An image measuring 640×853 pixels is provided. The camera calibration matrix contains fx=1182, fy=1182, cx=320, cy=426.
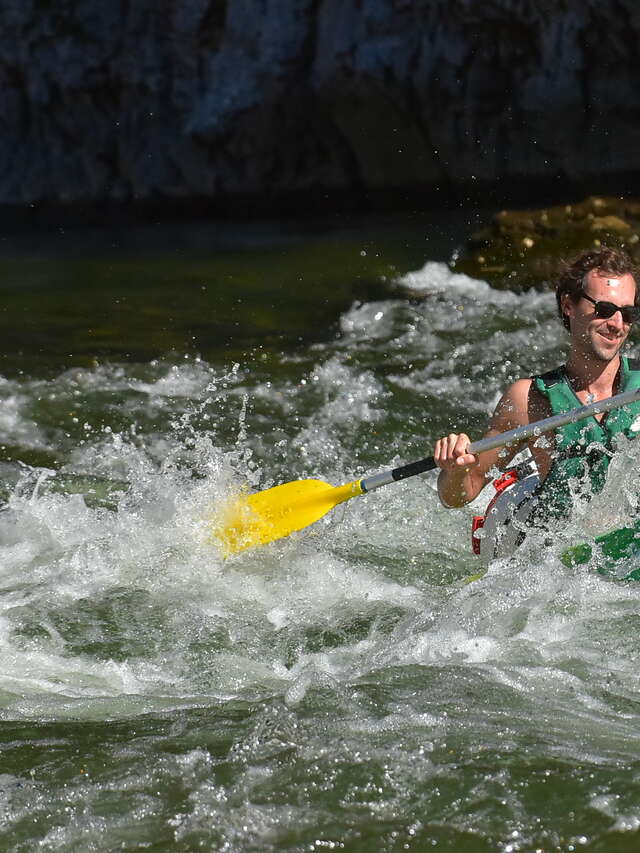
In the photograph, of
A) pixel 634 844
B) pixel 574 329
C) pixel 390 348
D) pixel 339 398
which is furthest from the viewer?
pixel 390 348

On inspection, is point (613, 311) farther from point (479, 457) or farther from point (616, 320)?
point (479, 457)

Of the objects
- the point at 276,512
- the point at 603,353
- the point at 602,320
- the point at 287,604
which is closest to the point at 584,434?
the point at 603,353

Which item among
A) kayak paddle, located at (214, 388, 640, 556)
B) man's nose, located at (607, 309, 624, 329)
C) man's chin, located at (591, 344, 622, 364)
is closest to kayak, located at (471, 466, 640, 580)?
kayak paddle, located at (214, 388, 640, 556)

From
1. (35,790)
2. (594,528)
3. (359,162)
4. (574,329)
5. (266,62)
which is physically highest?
(266,62)

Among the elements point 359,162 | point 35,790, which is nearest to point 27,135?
point 359,162

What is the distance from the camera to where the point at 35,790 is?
8.77ft

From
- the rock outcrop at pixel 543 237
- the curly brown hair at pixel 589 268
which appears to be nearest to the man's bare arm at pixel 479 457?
the curly brown hair at pixel 589 268

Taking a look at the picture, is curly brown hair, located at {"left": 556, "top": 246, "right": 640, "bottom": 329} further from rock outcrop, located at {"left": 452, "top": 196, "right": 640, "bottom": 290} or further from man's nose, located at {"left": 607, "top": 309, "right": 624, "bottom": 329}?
rock outcrop, located at {"left": 452, "top": 196, "right": 640, "bottom": 290}

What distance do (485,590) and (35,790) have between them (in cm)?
160

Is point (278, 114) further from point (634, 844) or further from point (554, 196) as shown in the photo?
point (634, 844)

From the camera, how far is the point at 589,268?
3.49m

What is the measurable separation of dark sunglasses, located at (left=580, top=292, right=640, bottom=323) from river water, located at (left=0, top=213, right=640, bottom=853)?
447mm

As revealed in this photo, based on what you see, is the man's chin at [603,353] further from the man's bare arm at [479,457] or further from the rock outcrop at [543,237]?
the rock outcrop at [543,237]

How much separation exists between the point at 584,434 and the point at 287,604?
1.15 m
